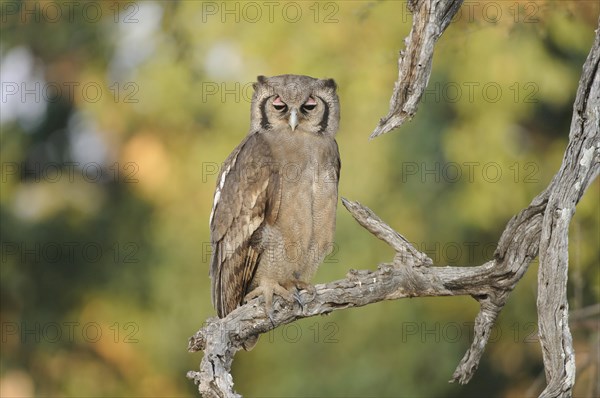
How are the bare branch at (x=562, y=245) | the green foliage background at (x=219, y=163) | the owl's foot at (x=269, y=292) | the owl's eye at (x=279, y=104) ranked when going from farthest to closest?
1. the green foliage background at (x=219, y=163)
2. the owl's eye at (x=279, y=104)
3. the owl's foot at (x=269, y=292)
4. the bare branch at (x=562, y=245)

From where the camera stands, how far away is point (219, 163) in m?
8.43

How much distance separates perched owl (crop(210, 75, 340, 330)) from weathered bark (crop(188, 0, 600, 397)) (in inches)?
30.7

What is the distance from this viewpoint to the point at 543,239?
13.5ft

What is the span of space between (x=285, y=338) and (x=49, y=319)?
A: 3126 mm

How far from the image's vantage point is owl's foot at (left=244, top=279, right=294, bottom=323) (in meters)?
4.87

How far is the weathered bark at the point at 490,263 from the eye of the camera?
4.10 metres

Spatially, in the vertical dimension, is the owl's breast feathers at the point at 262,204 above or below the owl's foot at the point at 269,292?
above

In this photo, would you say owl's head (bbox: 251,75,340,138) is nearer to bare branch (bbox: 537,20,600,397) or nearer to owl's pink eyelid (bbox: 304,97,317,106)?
owl's pink eyelid (bbox: 304,97,317,106)

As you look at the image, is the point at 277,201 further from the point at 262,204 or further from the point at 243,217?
the point at 243,217

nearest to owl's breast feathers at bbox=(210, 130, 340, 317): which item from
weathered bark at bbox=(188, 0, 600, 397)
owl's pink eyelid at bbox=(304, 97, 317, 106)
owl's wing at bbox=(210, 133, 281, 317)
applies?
owl's wing at bbox=(210, 133, 281, 317)

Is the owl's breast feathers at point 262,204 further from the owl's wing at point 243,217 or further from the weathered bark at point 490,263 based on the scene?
the weathered bark at point 490,263

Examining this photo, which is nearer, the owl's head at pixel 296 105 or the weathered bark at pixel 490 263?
the weathered bark at pixel 490 263

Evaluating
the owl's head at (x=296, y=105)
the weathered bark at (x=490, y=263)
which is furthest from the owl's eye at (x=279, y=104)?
the weathered bark at (x=490, y=263)

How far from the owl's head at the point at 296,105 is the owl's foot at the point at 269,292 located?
913 mm
